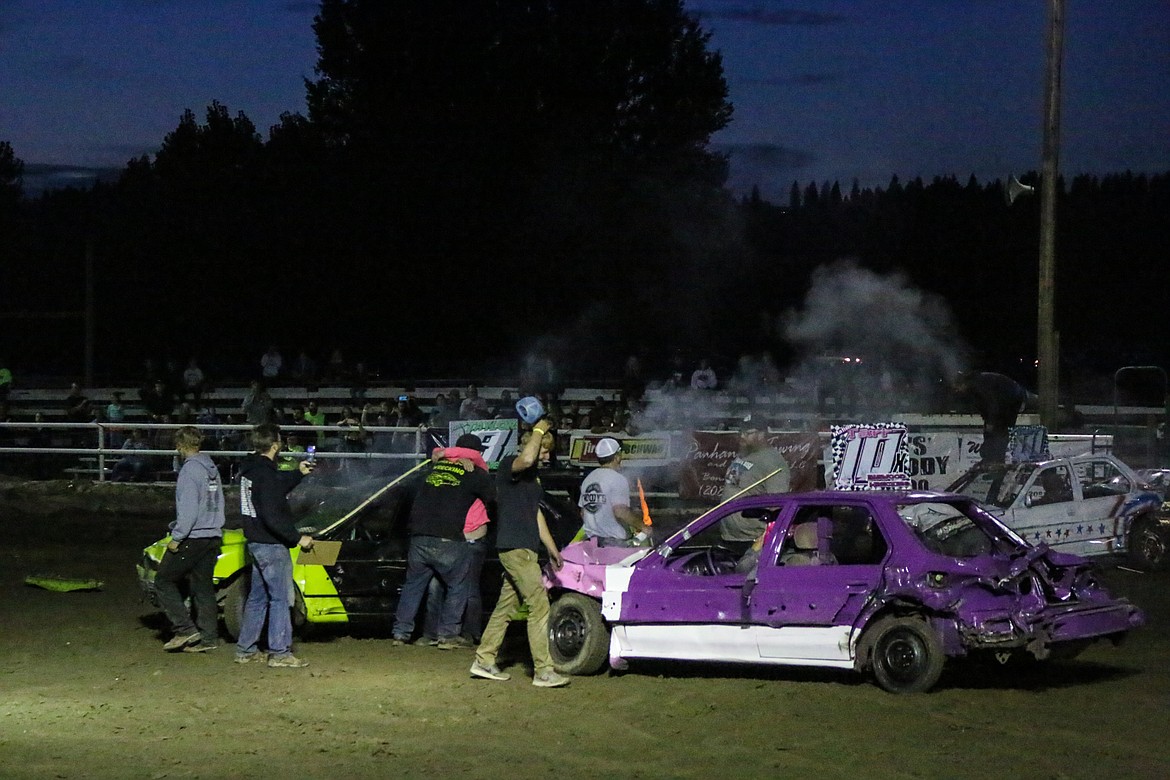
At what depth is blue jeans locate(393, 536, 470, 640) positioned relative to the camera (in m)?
10.3

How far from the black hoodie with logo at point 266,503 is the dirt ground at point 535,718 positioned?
98 centimetres

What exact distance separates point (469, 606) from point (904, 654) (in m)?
3.66

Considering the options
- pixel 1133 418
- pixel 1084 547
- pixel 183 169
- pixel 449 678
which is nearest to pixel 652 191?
pixel 1133 418

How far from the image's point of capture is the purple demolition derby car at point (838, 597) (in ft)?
28.5

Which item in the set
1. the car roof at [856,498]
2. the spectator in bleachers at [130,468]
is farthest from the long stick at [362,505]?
the spectator in bleachers at [130,468]

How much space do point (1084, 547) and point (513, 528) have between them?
7.81m

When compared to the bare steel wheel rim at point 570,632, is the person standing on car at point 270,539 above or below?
above

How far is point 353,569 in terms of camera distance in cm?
1113

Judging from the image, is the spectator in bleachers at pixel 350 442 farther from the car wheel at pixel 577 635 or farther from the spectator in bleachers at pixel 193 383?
the car wheel at pixel 577 635

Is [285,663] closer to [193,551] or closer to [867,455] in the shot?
[193,551]

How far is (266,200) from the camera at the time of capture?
45469 mm

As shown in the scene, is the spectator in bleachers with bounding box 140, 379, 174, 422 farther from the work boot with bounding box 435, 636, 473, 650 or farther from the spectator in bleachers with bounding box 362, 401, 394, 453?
the work boot with bounding box 435, 636, 473, 650

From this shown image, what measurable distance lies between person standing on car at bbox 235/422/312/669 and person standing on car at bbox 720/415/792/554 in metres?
3.24

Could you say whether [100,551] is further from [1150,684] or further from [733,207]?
[733,207]
